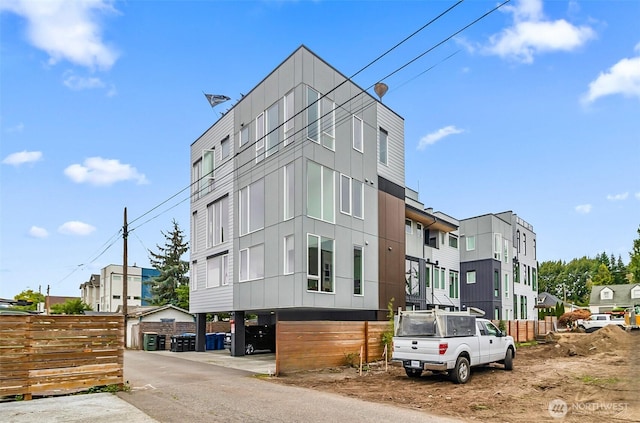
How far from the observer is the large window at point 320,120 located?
21312mm

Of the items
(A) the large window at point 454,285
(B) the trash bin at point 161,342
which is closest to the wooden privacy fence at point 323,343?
(B) the trash bin at point 161,342

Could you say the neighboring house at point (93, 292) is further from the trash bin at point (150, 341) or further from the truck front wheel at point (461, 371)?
the truck front wheel at point (461, 371)

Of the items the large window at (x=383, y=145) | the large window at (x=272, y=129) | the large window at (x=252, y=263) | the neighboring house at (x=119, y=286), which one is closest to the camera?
the large window at (x=272, y=129)

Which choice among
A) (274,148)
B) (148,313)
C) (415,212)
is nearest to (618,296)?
(415,212)

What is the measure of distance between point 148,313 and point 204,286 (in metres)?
14.9

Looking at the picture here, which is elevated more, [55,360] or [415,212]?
[415,212]

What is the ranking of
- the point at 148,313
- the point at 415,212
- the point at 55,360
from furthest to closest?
the point at 148,313 < the point at 415,212 < the point at 55,360

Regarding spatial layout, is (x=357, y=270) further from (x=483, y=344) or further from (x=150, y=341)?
(x=150, y=341)

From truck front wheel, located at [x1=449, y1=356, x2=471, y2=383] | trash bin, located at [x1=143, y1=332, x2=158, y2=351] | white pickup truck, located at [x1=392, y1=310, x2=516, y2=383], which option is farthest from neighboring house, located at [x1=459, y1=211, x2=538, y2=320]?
truck front wheel, located at [x1=449, y1=356, x2=471, y2=383]

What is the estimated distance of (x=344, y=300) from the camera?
72.6 ft

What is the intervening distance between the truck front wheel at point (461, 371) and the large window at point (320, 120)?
10.4m

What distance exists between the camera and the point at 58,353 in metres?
12.4

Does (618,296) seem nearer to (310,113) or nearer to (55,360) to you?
(310,113)

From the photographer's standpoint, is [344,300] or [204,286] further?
[204,286]
